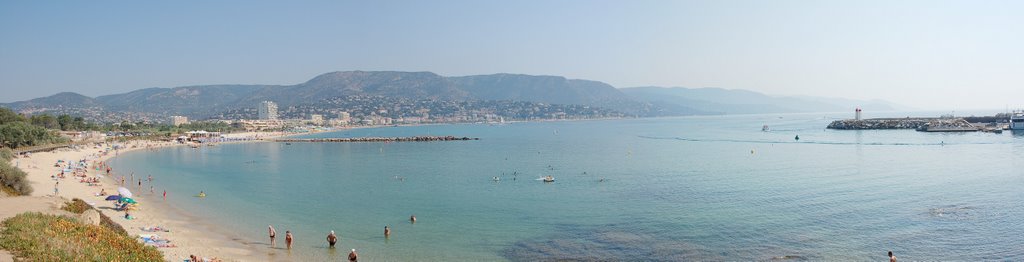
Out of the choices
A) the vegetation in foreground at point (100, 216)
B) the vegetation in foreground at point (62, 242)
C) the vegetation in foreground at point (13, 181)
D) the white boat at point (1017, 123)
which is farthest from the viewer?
the white boat at point (1017, 123)

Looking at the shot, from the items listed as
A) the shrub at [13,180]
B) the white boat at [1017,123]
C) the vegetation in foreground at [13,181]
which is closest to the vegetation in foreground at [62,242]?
the vegetation in foreground at [13,181]

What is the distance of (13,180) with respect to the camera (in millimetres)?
26625

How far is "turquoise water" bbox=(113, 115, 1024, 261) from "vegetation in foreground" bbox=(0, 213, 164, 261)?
5038 mm

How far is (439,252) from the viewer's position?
1909cm

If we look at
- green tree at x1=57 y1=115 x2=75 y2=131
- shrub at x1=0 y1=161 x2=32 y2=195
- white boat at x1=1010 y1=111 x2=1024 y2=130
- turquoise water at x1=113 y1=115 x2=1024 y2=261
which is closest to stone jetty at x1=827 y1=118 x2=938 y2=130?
white boat at x1=1010 y1=111 x2=1024 y2=130

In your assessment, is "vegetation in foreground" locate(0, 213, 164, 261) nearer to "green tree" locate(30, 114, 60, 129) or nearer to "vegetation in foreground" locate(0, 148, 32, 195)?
"vegetation in foreground" locate(0, 148, 32, 195)

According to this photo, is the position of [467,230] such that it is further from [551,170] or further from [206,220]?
[551,170]

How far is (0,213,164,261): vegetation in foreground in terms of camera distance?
1214 cm

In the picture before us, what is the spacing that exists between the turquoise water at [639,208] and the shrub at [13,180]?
6.23 meters

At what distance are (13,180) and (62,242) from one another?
1837 cm

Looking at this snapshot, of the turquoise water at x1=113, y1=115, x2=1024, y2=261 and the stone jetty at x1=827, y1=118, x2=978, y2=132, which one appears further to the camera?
the stone jetty at x1=827, y1=118, x2=978, y2=132

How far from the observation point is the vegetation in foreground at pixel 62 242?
39.8 feet

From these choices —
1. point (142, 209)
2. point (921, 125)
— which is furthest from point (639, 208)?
point (921, 125)

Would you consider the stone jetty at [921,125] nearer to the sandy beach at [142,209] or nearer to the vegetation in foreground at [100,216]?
the sandy beach at [142,209]
